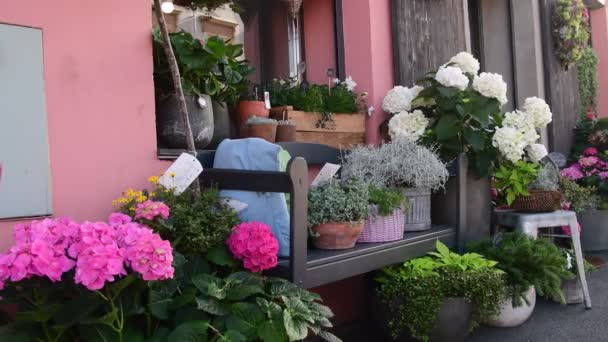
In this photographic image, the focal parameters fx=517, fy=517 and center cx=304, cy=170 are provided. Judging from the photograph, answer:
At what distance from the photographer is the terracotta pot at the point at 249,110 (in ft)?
9.94

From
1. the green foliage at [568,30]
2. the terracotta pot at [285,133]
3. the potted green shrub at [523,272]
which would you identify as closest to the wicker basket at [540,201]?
the potted green shrub at [523,272]

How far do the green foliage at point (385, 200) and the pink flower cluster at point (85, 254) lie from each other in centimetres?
136

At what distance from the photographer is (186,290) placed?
6.09 ft

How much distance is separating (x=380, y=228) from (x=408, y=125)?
91 cm

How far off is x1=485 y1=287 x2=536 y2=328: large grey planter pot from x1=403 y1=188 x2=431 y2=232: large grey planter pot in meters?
0.66

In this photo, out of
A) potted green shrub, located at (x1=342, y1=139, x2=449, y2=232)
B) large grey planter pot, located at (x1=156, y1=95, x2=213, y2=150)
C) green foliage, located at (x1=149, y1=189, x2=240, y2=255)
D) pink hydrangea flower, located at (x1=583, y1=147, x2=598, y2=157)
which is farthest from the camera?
pink hydrangea flower, located at (x1=583, y1=147, x2=598, y2=157)

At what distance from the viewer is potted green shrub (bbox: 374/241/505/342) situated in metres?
2.61

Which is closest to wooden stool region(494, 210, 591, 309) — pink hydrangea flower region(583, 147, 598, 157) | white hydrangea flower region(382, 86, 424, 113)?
white hydrangea flower region(382, 86, 424, 113)

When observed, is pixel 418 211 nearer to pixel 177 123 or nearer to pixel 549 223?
pixel 549 223

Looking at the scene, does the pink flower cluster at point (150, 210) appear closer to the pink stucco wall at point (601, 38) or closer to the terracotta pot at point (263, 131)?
the terracotta pot at point (263, 131)

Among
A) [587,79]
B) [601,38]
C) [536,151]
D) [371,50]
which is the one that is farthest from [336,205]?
[601,38]

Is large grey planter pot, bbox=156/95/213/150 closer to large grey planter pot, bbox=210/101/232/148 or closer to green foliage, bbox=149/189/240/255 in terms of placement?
large grey planter pot, bbox=210/101/232/148

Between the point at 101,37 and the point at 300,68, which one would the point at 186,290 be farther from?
the point at 300,68

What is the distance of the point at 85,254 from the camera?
1522 millimetres
